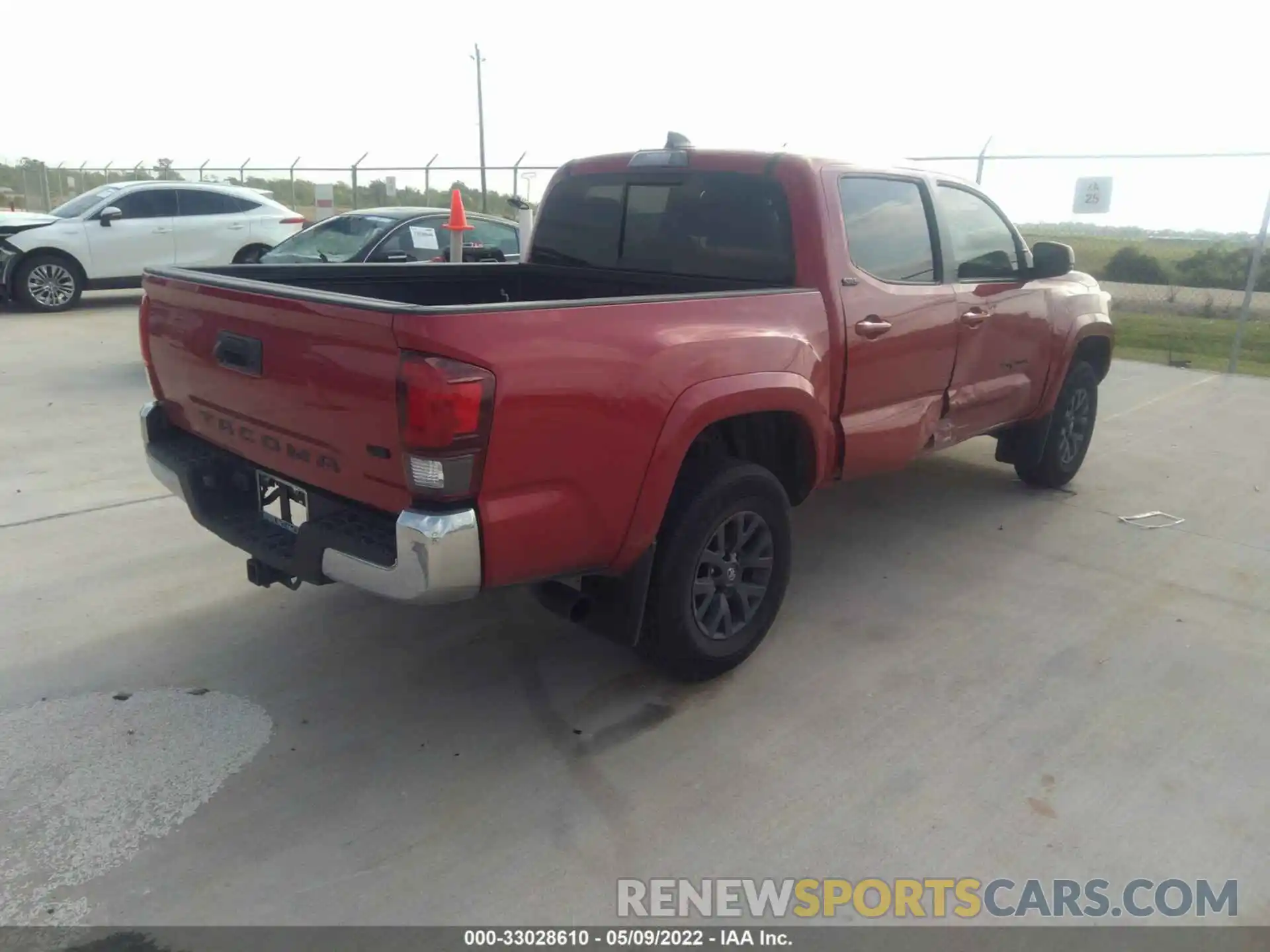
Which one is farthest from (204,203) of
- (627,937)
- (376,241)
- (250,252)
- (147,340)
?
(627,937)

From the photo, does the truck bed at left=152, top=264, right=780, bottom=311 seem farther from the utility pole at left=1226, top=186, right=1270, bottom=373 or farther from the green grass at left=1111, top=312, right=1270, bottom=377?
the green grass at left=1111, top=312, right=1270, bottom=377

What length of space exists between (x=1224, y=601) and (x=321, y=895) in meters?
4.23

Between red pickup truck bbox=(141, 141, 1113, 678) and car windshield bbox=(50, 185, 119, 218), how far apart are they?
10715mm

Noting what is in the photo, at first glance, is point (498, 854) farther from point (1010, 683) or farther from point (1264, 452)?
point (1264, 452)

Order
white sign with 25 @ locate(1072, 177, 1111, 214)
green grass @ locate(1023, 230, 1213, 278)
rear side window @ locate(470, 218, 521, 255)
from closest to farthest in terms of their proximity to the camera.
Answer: rear side window @ locate(470, 218, 521, 255) < white sign with 25 @ locate(1072, 177, 1111, 214) < green grass @ locate(1023, 230, 1213, 278)

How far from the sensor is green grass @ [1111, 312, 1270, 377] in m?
11.6

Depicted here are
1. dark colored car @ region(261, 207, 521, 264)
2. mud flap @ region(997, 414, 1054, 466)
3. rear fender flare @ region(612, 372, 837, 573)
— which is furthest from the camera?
dark colored car @ region(261, 207, 521, 264)

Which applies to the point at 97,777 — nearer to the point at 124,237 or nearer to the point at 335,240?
the point at 335,240

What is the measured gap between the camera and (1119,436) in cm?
780

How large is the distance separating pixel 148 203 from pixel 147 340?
435 inches

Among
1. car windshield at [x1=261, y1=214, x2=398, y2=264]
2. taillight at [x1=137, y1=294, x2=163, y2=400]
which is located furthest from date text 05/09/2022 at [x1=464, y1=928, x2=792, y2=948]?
car windshield at [x1=261, y1=214, x2=398, y2=264]

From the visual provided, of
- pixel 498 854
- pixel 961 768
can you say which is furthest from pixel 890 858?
pixel 498 854

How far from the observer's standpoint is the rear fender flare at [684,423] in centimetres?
322

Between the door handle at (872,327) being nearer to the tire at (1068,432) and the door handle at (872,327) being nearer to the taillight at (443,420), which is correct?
the taillight at (443,420)
